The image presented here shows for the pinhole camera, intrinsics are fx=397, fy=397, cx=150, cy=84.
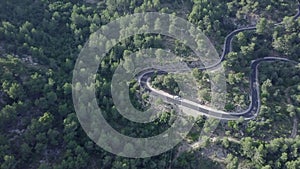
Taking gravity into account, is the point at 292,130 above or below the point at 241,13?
below

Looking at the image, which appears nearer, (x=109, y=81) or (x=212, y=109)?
(x=212, y=109)

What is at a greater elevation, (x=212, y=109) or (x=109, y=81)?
(x=109, y=81)

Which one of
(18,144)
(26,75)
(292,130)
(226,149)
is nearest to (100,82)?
(26,75)

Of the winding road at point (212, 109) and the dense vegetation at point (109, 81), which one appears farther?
the winding road at point (212, 109)

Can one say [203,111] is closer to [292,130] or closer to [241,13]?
[292,130]

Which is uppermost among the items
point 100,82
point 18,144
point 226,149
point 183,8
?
point 183,8

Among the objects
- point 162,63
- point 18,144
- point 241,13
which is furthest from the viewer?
point 241,13

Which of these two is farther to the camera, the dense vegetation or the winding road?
the winding road

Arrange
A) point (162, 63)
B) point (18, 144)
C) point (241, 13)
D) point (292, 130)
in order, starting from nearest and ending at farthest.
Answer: point (18, 144) < point (292, 130) < point (162, 63) < point (241, 13)
